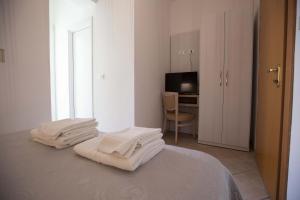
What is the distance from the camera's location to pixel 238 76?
2547 mm

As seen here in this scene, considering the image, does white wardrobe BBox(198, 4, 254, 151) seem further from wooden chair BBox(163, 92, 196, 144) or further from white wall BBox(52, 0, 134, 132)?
white wall BBox(52, 0, 134, 132)

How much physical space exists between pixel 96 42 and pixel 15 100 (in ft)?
5.44

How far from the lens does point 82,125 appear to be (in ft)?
3.74

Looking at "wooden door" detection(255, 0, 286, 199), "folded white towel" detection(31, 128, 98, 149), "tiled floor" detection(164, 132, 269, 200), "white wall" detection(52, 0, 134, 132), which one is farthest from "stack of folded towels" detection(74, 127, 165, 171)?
"white wall" detection(52, 0, 134, 132)

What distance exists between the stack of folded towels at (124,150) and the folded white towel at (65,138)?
0.54 ft

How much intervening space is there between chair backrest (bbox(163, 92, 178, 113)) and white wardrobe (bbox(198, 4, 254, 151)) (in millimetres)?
420

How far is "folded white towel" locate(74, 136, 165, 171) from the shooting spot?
2.32ft

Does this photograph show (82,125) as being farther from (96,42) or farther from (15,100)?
(96,42)

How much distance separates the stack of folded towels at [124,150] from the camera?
0.72m

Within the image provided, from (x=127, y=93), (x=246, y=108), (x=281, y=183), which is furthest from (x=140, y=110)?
(x=281, y=183)

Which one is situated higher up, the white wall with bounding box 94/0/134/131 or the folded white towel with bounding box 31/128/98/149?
the white wall with bounding box 94/0/134/131

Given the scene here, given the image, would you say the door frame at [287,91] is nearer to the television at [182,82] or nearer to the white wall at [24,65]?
the television at [182,82]

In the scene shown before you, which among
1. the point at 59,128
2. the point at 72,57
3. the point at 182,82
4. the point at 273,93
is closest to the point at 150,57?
the point at 182,82

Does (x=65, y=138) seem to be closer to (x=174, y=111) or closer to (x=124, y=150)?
(x=124, y=150)
